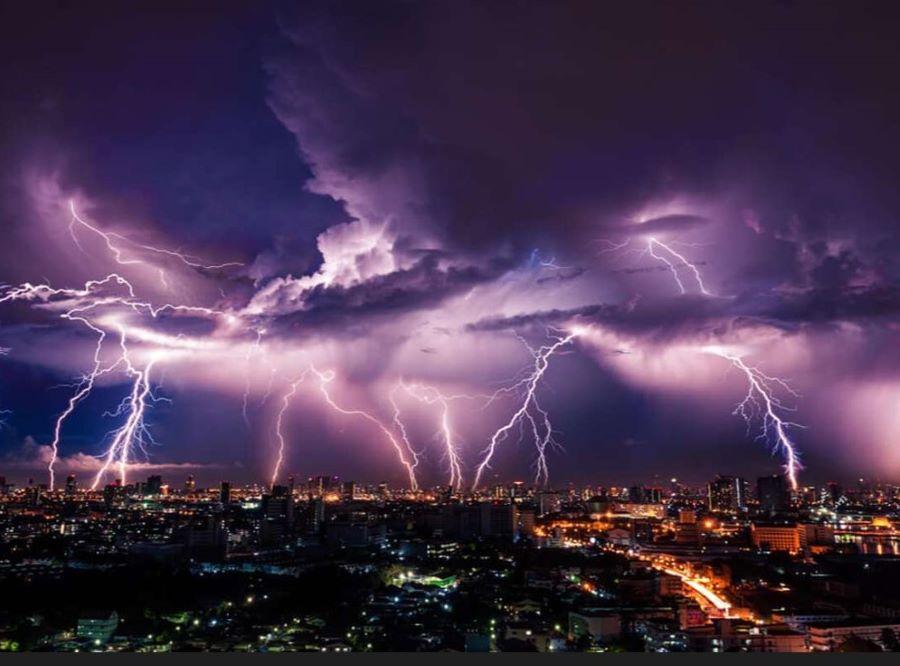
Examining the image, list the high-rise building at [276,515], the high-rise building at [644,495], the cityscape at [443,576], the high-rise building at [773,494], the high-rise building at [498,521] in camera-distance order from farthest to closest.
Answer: the high-rise building at [644,495], the high-rise building at [773,494], the high-rise building at [498,521], the high-rise building at [276,515], the cityscape at [443,576]

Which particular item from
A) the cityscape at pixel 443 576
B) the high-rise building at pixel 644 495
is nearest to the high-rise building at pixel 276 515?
the cityscape at pixel 443 576

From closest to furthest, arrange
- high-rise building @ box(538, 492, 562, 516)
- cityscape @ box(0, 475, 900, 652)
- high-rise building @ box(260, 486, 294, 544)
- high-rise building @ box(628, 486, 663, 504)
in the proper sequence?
cityscape @ box(0, 475, 900, 652), high-rise building @ box(260, 486, 294, 544), high-rise building @ box(538, 492, 562, 516), high-rise building @ box(628, 486, 663, 504)

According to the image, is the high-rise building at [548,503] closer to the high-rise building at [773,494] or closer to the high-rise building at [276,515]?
the high-rise building at [773,494]

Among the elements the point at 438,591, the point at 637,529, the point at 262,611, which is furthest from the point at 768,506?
the point at 262,611

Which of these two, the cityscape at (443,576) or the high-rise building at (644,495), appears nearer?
the cityscape at (443,576)

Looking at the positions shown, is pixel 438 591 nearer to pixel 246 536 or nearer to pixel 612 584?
pixel 612 584

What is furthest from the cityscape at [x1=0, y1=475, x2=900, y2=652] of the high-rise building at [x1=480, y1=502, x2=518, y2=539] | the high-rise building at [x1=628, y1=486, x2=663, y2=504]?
the high-rise building at [x1=628, y1=486, x2=663, y2=504]

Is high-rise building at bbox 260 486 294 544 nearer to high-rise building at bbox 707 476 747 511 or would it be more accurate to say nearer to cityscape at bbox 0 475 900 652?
cityscape at bbox 0 475 900 652
